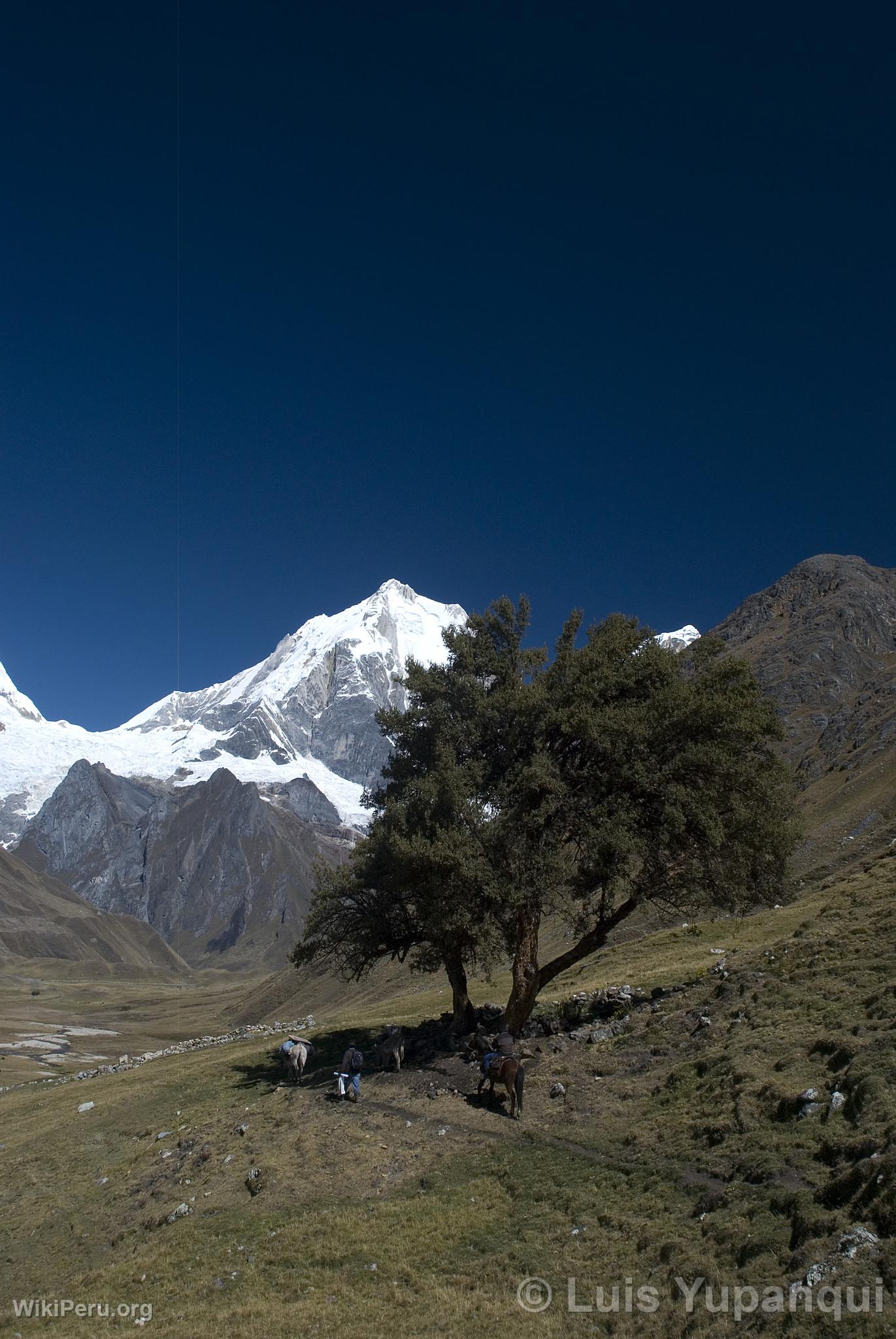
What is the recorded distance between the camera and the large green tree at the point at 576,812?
91.1ft

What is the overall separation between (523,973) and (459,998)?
418 cm

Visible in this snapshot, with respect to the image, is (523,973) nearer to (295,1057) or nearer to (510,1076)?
(510,1076)

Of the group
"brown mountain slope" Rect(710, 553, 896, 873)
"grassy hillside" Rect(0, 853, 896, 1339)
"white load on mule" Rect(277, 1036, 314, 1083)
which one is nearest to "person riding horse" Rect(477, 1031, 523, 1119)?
"grassy hillside" Rect(0, 853, 896, 1339)

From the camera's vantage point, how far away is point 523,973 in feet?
93.7

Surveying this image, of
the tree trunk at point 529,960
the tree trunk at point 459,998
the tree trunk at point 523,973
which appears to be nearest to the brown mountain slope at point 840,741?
the tree trunk at point 529,960

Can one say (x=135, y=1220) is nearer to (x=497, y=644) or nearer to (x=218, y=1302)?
(x=218, y=1302)

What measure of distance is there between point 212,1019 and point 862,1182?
599 ft

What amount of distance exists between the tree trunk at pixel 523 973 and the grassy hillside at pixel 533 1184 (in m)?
2.22

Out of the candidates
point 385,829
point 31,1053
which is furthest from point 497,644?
point 31,1053

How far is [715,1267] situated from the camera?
41.0 feet

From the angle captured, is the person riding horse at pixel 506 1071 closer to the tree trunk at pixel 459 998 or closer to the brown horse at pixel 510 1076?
the brown horse at pixel 510 1076

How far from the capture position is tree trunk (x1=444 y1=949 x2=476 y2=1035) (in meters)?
31.1

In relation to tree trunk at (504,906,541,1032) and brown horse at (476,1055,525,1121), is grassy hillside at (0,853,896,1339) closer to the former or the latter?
brown horse at (476,1055,525,1121)

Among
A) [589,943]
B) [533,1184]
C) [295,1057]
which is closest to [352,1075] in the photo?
[295,1057]
